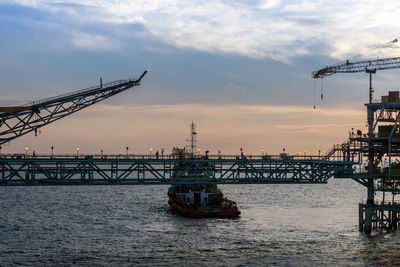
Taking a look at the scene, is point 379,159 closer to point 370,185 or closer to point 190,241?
point 370,185

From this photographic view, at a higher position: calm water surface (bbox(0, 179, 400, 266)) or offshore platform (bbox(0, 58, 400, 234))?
offshore platform (bbox(0, 58, 400, 234))

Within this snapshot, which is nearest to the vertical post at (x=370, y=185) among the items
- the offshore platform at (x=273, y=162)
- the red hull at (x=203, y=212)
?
the offshore platform at (x=273, y=162)

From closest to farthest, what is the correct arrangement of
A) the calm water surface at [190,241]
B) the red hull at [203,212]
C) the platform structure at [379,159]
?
the calm water surface at [190,241] → the platform structure at [379,159] → the red hull at [203,212]

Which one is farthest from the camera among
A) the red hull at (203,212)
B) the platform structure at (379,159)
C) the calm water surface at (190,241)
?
the red hull at (203,212)

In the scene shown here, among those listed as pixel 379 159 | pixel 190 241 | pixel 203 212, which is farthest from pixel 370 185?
pixel 203 212

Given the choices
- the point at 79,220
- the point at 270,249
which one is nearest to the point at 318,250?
the point at 270,249

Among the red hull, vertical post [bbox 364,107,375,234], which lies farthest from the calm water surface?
vertical post [bbox 364,107,375,234]

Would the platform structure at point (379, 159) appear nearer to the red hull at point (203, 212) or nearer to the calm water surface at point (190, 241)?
the calm water surface at point (190, 241)

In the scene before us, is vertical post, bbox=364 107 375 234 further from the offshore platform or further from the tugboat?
the tugboat

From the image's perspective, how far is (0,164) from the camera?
61375 millimetres

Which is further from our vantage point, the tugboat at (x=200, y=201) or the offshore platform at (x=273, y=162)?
the tugboat at (x=200, y=201)

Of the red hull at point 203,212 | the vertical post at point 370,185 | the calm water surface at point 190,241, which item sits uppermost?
the vertical post at point 370,185

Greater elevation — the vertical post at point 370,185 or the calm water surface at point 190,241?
the vertical post at point 370,185

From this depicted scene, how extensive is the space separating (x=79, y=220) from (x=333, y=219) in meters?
46.6
